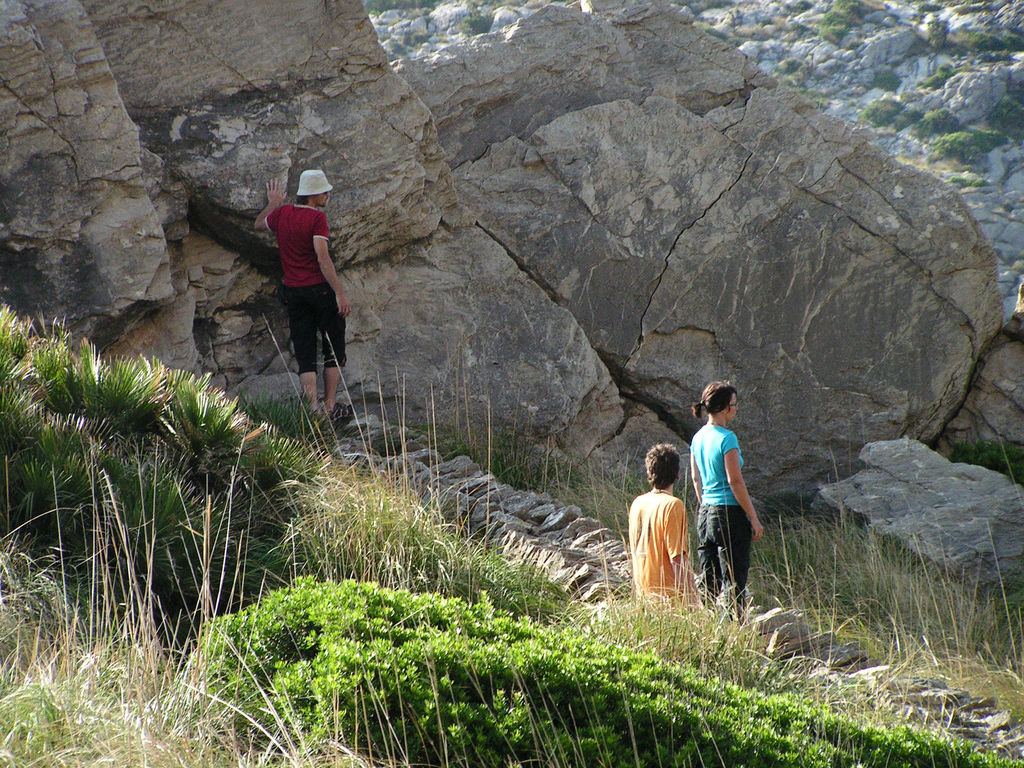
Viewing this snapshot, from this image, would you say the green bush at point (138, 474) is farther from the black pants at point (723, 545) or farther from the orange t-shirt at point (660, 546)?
the black pants at point (723, 545)

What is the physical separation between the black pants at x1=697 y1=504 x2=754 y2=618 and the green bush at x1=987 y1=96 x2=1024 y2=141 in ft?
151

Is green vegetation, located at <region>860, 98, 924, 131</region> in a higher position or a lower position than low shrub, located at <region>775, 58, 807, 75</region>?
lower

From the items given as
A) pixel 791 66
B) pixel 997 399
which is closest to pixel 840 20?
pixel 791 66

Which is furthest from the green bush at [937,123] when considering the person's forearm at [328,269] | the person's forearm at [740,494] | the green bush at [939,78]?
the person's forearm at [740,494]

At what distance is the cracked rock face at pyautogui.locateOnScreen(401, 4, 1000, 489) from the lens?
1059 centimetres

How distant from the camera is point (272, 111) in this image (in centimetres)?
886

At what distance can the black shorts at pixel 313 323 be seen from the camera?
8281 mm

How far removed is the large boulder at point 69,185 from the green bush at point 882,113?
1800 inches

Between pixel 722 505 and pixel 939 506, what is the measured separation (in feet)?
15.1

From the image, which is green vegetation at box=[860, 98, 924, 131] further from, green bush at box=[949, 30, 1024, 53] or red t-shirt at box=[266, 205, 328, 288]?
red t-shirt at box=[266, 205, 328, 288]

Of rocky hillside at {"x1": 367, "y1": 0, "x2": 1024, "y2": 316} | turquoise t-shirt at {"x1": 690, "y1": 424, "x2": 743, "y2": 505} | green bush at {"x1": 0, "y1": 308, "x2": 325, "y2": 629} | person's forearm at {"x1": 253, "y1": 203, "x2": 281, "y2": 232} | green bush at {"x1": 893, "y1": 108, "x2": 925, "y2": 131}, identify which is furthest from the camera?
green bush at {"x1": 893, "y1": 108, "x2": 925, "y2": 131}

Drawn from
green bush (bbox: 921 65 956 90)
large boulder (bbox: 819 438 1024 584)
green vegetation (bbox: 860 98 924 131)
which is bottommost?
large boulder (bbox: 819 438 1024 584)

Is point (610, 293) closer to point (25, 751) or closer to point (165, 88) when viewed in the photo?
point (165, 88)

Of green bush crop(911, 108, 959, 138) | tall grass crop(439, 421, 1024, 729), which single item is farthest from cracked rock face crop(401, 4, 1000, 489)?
green bush crop(911, 108, 959, 138)
